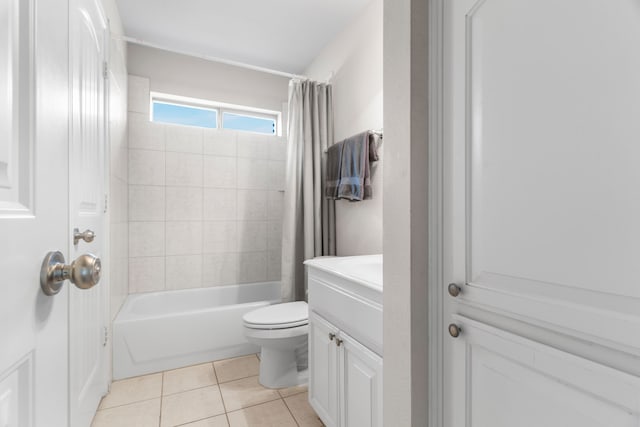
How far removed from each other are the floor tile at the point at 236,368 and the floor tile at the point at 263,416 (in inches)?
15.2

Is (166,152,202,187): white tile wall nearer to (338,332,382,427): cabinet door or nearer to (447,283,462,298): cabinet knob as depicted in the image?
(338,332,382,427): cabinet door

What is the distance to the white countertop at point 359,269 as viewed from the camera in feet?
3.56

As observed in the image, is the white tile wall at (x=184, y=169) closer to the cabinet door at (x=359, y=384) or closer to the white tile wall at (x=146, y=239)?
the white tile wall at (x=146, y=239)

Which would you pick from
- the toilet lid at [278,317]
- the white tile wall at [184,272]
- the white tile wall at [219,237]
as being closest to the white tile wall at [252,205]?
the white tile wall at [219,237]

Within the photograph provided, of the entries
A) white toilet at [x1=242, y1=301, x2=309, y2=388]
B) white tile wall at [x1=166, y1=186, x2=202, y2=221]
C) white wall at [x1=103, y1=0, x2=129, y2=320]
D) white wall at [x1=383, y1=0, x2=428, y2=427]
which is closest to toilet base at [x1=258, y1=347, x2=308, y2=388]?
white toilet at [x1=242, y1=301, x2=309, y2=388]

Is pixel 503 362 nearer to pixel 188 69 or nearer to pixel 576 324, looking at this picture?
pixel 576 324

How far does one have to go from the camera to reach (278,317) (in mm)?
1902

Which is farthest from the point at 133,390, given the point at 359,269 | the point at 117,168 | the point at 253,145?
the point at 253,145

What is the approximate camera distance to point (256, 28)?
2402 millimetres

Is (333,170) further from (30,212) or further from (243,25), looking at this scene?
(30,212)

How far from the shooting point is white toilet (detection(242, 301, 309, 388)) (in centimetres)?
180

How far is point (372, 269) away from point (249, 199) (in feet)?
6.61

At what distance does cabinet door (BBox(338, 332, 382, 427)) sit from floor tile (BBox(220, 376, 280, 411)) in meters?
0.75

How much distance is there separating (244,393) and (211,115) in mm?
2535
